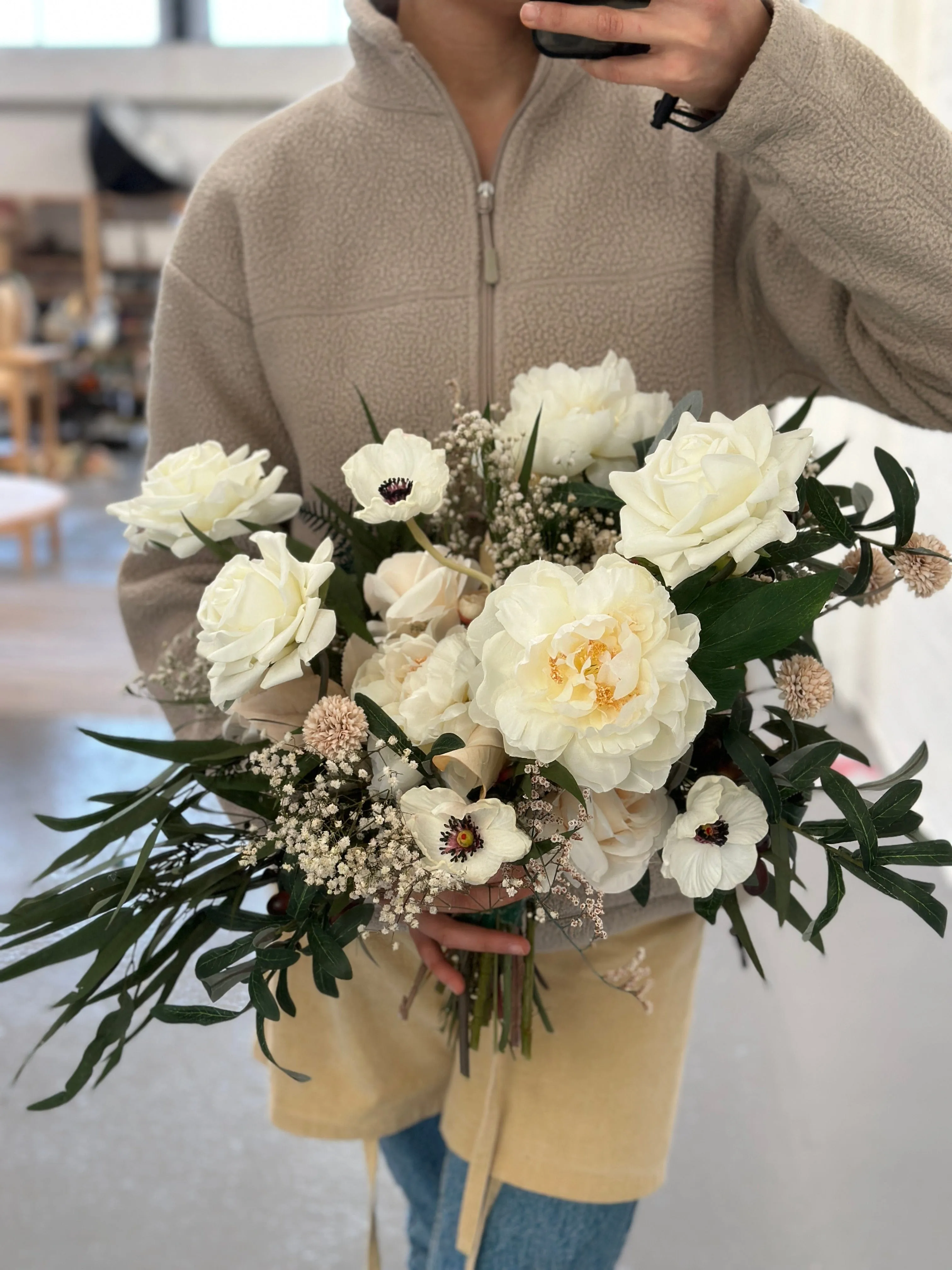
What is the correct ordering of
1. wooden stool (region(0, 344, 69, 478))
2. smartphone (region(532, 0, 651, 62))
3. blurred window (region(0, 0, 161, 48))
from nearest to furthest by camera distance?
smartphone (region(532, 0, 651, 62)) → wooden stool (region(0, 344, 69, 478)) → blurred window (region(0, 0, 161, 48))

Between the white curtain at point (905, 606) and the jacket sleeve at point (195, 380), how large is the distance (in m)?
1.68

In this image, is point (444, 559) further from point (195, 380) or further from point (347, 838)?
point (195, 380)

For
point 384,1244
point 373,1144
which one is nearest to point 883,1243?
point 384,1244

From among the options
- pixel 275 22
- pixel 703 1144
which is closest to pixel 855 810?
pixel 703 1144

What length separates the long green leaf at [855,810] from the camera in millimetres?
666

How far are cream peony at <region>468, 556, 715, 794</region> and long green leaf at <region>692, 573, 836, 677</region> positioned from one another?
3 centimetres

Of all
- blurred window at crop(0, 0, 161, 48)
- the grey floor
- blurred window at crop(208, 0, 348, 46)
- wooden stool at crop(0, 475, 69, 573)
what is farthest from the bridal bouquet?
blurred window at crop(0, 0, 161, 48)

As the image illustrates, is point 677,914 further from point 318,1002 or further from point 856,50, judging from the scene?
point 856,50

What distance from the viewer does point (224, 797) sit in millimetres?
793

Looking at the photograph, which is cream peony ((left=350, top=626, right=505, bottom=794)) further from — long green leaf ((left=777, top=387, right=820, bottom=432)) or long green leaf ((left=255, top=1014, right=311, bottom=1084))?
long green leaf ((left=777, top=387, right=820, bottom=432))

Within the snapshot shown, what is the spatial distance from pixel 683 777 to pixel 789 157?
1.44 ft

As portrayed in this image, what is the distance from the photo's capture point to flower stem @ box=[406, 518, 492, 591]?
737 millimetres

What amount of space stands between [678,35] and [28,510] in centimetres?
461

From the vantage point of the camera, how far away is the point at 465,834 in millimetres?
652
